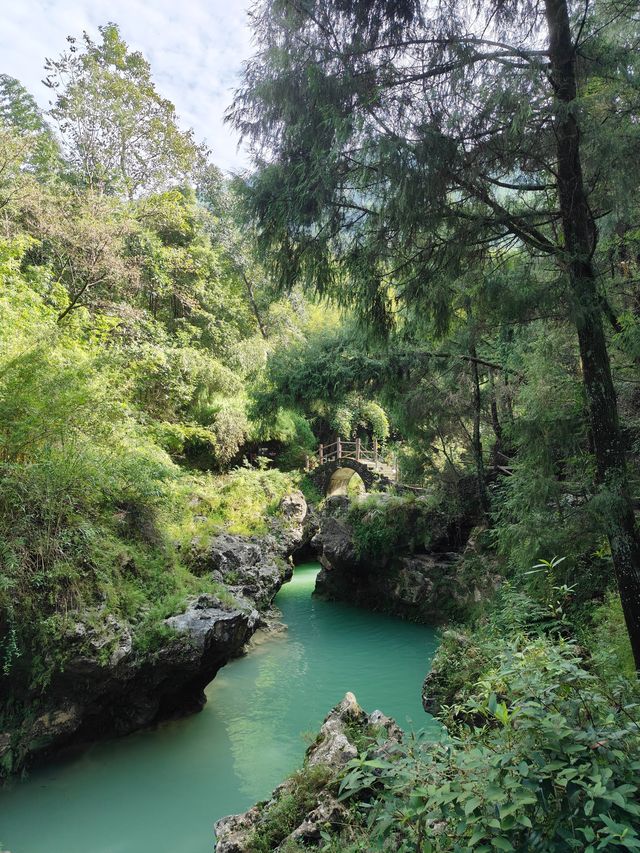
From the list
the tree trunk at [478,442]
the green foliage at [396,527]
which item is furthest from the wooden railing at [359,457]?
the tree trunk at [478,442]

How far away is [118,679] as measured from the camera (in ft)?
18.2

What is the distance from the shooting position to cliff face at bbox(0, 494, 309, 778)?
16.9 ft

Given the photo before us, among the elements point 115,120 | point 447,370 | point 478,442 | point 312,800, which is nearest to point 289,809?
point 312,800

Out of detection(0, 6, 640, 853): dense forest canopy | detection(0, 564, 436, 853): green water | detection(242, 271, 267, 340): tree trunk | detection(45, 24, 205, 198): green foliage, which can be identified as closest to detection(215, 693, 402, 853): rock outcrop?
detection(0, 6, 640, 853): dense forest canopy

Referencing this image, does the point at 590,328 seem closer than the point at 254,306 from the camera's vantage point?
Yes

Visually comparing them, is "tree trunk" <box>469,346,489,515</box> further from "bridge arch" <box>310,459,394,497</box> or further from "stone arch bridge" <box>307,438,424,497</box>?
"bridge arch" <box>310,459,394,497</box>

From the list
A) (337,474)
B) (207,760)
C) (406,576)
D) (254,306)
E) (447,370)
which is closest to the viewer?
(207,760)

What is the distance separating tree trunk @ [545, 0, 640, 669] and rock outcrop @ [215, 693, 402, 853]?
80.7 inches

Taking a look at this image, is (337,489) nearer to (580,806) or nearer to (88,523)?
(88,523)

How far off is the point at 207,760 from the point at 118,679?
1340 mm

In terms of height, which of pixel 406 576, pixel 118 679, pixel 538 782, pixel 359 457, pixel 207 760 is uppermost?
pixel 359 457

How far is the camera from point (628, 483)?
409cm

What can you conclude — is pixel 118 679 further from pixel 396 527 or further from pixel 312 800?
pixel 396 527

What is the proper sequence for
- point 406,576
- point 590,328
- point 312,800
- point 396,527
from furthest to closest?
1. point 396,527
2. point 406,576
3. point 590,328
4. point 312,800
